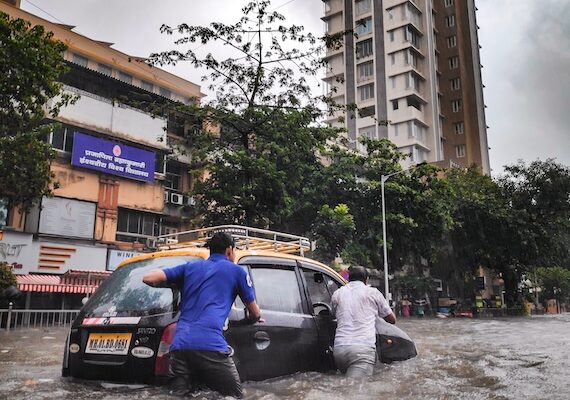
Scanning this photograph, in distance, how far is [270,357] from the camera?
182 inches

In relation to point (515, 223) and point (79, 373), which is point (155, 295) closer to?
point (79, 373)

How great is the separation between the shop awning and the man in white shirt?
14552 millimetres

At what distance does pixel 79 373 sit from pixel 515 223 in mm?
31712

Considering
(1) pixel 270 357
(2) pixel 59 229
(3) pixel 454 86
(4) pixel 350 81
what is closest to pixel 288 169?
(2) pixel 59 229

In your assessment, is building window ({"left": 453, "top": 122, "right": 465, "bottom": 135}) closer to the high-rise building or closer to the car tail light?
the high-rise building

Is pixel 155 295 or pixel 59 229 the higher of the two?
pixel 59 229

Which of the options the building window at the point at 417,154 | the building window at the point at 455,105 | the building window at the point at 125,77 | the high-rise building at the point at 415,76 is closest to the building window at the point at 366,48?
the high-rise building at the point at 415,76

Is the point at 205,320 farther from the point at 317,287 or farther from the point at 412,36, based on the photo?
the point at 412,36

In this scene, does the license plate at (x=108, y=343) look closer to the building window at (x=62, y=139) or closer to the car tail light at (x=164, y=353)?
the car tail light at (x=164, y=353)

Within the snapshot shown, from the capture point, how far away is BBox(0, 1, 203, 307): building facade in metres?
20.9

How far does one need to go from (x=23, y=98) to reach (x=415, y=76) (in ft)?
157

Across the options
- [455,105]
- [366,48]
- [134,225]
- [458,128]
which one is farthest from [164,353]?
[455,105]

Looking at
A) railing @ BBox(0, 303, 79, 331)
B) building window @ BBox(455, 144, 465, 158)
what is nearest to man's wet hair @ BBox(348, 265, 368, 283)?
railing @ BBox(0, 303, 79, 331)

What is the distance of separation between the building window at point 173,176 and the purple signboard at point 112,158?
7.05 feet
